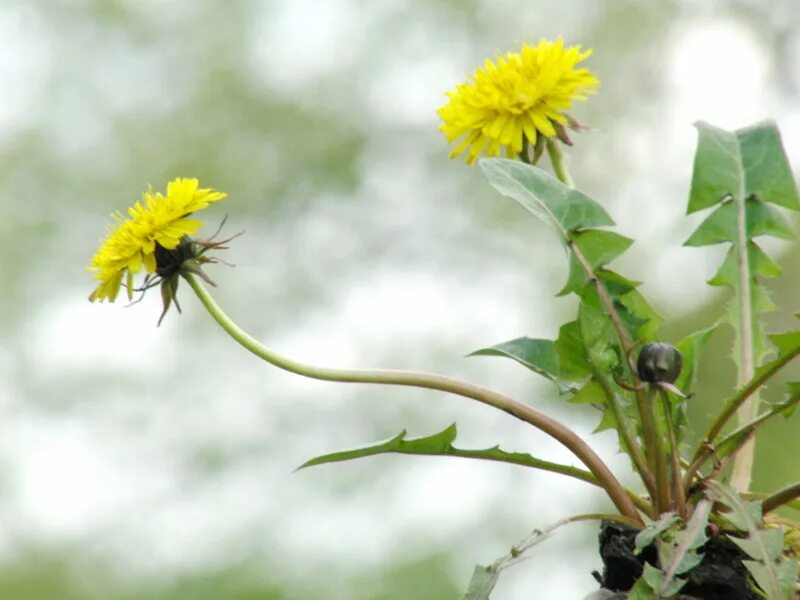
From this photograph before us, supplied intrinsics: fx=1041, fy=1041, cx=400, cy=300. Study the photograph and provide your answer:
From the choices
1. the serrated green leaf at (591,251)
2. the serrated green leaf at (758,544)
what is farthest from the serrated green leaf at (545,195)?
the serrated green leaf at (758,544)

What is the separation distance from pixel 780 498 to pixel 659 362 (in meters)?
0.13

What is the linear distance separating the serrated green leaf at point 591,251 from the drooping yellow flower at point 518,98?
0.08 metres

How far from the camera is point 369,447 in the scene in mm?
704

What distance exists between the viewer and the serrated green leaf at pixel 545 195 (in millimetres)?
760

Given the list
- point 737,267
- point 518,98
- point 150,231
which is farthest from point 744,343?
point 150,231

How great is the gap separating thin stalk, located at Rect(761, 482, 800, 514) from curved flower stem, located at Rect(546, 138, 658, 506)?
0.25 feet

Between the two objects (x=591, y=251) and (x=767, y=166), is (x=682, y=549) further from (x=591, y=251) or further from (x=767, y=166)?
(x=767, y=166)

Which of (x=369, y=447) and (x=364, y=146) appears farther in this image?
(x=364, y=146)

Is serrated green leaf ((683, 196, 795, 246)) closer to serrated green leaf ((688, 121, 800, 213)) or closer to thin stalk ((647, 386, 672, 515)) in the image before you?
serrated green leaf ((688, 121, 800, 213))

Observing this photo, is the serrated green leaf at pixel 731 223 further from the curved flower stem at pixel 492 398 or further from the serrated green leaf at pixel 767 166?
the curved flower stem at pixel 492 398

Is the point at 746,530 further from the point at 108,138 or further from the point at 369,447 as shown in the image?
the point at 108,138

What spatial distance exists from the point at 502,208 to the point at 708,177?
81.7 inches

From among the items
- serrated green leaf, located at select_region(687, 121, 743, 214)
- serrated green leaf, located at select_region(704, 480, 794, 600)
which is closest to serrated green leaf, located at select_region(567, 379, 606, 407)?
serrated green leaf, located at select_region(704, 480, 794, 600)

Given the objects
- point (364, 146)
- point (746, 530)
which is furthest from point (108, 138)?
point (746, 530)
